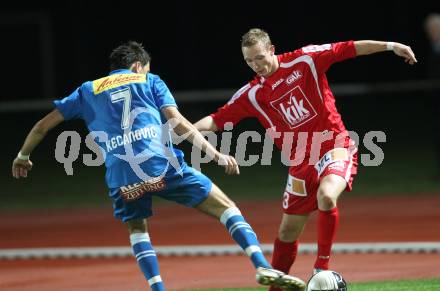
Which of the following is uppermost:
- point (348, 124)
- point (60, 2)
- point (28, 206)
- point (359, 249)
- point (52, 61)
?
point (60, 2)

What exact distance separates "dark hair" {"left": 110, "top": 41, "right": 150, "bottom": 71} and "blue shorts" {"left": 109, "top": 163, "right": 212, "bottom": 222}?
884 mm

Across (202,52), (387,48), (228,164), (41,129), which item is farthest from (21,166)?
(202,52)

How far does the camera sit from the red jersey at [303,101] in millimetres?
7941

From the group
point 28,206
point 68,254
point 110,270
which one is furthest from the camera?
point 28,206

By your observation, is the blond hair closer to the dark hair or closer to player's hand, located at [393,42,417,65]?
the dark hair

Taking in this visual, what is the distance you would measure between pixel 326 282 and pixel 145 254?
1421 mm

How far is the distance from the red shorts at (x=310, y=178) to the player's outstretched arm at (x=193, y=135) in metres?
0.82

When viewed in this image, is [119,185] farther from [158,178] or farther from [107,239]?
[107,239]

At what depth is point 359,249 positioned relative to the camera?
10602 mm

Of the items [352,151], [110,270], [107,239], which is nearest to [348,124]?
[107,239]

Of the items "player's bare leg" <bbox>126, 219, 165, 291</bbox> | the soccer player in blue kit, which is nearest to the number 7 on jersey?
the soccer player in blue kit

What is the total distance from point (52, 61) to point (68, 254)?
19499 millimetres

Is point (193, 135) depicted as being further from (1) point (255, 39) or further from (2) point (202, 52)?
(2) point (202, 52)

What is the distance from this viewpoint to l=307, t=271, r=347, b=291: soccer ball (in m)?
7.21
